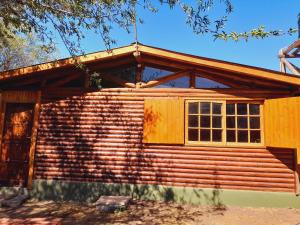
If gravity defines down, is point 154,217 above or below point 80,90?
below

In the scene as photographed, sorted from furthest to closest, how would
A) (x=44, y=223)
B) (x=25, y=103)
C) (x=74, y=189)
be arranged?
(x=25, y=103)
(x=74, y=189)
(x=44, y=223)

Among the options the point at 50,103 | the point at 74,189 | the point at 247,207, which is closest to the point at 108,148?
the point at 74,189

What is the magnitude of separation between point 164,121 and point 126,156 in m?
1.49

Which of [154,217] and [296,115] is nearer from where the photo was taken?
[154,217]

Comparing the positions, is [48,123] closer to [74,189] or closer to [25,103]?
[25,103]

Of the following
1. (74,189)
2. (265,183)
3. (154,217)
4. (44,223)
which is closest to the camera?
(44,223)

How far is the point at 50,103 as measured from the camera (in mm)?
8734

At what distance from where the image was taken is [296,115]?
7.28 m

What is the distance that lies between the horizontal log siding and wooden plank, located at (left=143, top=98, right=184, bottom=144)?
22 cm

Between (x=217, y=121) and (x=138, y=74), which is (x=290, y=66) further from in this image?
(x=138, y=74)

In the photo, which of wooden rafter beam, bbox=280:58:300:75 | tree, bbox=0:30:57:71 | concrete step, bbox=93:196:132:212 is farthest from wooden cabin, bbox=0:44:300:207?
tree, bbox=0:30:57:71

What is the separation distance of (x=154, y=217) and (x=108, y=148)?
2.50 m

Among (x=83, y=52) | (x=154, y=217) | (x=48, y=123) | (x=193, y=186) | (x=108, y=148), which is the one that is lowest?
(x=154, y=217)

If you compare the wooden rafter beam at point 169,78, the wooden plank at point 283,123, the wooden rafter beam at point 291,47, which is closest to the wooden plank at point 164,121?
the wooden rafter beam at point 169,78
